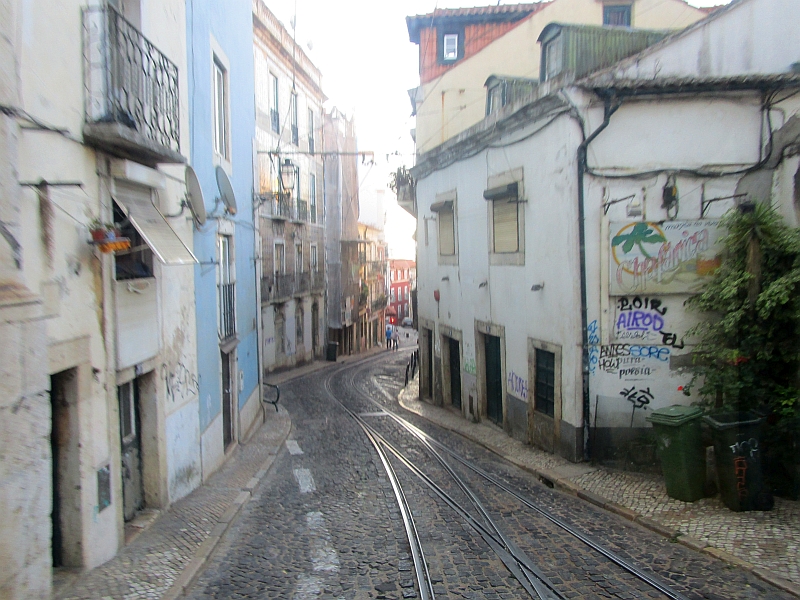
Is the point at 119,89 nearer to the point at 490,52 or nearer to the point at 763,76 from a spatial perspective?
the point at 763,76

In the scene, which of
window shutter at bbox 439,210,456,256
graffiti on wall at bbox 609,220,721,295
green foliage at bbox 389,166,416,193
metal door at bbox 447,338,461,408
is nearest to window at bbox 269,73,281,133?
green foliage at bbox 389,166,416,193

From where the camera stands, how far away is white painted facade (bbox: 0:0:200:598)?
4.38 meters

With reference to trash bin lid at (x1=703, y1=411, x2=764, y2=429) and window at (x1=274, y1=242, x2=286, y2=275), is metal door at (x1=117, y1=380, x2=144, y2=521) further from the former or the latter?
window at (x1=274, y1=242, x2=286, y2=275)

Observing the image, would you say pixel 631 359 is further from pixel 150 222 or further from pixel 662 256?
pixel 150 222

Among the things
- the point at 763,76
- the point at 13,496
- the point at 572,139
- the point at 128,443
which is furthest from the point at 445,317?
the point at 13,496

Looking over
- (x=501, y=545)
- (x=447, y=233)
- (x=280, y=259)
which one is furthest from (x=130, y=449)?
Result: (x=280, y=259)

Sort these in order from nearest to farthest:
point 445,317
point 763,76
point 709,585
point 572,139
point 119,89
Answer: point 709,585
point 119,89
point 763,76
point 572,139
point 445,317

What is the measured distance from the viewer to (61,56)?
207 inches

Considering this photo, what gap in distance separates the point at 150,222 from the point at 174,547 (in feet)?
11.0

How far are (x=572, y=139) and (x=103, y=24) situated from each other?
6710 millimetres

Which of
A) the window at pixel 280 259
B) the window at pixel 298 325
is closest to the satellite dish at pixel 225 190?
the window at pixel 280 259

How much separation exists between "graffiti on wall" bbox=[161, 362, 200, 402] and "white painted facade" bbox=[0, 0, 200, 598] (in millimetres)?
53

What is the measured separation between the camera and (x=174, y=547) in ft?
21.7

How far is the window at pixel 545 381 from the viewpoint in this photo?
11039 mm
